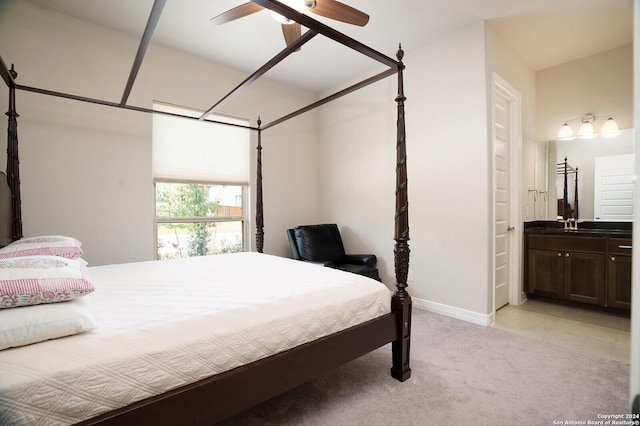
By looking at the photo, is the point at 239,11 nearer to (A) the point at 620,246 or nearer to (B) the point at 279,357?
(B) the point at 279,357

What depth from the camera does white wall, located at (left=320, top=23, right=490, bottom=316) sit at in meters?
2.97

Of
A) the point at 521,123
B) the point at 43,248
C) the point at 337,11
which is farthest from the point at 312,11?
the point at 521,123

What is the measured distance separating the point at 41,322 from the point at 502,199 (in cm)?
394

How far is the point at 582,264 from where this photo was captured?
3.27 metres

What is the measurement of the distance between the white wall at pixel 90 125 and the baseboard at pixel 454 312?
3152 mm

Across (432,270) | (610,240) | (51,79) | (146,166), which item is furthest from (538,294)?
(51,79)

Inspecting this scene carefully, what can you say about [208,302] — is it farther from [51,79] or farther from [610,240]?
[610,240]

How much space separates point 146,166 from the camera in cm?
319

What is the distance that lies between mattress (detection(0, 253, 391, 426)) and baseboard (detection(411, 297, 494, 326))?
1572 millimetres

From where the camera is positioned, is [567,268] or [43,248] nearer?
[43,248]

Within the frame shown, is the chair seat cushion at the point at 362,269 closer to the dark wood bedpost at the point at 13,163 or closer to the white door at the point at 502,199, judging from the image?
the white door at the point at 502,199

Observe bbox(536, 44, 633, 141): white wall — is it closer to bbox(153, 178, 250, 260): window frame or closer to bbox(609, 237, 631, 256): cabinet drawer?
bbox(609, 237, 631, 256): cabinet drawer

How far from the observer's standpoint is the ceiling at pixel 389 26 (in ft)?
8.65

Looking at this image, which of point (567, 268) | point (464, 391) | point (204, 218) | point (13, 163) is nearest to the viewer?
point (464, 391)
